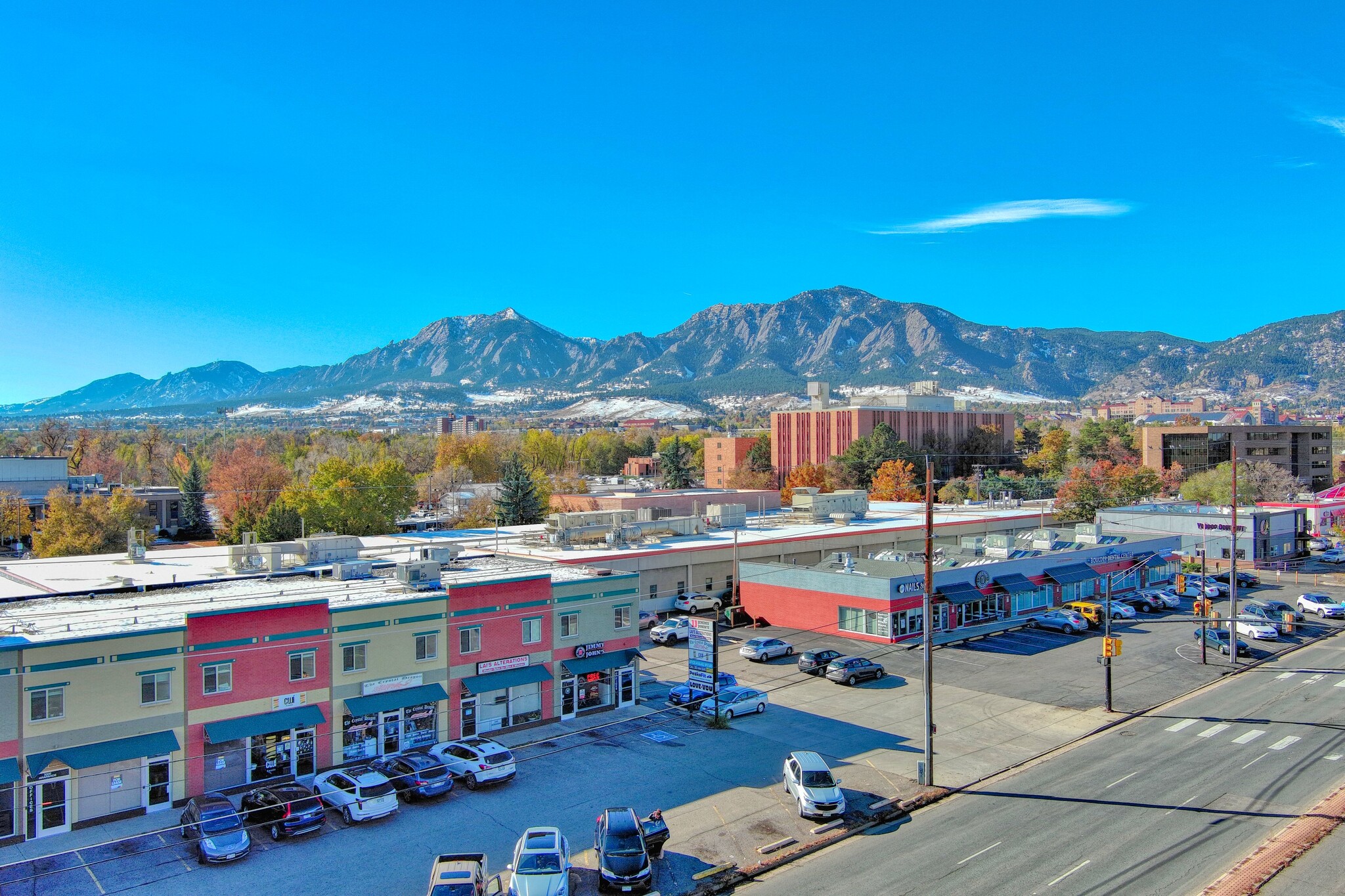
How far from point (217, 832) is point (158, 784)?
12.0 ft

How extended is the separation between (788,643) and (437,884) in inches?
949

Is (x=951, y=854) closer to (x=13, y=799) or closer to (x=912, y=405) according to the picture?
(x=13, y=799)

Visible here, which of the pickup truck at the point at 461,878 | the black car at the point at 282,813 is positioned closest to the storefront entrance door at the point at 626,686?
the black car at the point at 282,813

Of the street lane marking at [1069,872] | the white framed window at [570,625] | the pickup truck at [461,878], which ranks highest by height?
the white framed window at [570,625]

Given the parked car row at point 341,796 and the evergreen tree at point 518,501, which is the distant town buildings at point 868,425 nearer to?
the evergreen tree at point 518,501

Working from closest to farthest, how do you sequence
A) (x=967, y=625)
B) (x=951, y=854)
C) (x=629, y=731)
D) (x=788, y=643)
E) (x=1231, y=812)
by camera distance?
(x=951, y=854) → (x=1231, y=812) → (x=629, y=731) → (x=788, y=643) → (x=967, y=625)

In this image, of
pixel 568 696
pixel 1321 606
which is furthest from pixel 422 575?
pixel 1321 606

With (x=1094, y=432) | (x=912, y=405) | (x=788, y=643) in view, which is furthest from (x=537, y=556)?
(x=1094, y=432)

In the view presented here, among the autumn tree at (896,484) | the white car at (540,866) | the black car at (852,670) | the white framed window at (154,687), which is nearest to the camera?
the white car at (540,866)

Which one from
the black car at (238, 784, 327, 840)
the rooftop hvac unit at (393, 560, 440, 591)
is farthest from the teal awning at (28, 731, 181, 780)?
the rooftop hvac unit at (393, 560, 440, 591)

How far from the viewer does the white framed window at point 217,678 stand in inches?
861

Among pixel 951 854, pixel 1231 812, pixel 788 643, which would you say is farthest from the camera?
pixel 788 643

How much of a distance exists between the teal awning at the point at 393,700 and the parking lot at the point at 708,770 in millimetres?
3167

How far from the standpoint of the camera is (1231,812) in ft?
66.7
